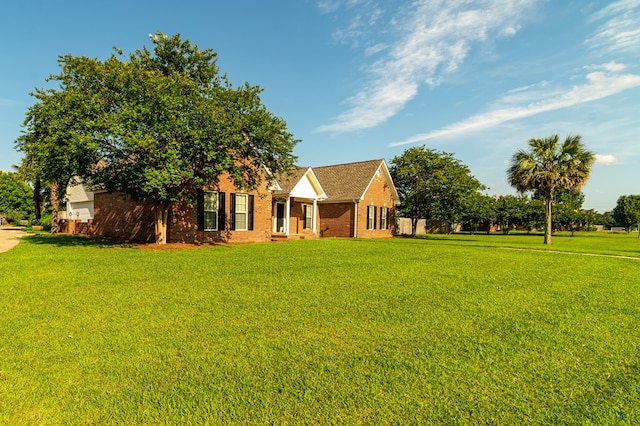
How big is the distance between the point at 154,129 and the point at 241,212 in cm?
780

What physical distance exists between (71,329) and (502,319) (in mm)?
6165

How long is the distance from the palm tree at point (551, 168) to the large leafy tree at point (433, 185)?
4717 millimetres

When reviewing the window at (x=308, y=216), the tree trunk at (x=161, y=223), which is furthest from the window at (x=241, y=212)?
the window at (x=308, y=216)

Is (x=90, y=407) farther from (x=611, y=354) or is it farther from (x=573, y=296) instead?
→ (x=573, y=296)

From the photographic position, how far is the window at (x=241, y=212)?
789 inches

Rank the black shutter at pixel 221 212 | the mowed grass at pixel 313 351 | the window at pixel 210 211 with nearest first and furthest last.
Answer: the mowed grass at pixel 313 351
the window at pixel 210 211
the black shutter at pixel 221 212

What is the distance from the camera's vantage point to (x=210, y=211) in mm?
19125

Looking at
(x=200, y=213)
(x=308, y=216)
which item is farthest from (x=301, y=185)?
(x=200, y=213)

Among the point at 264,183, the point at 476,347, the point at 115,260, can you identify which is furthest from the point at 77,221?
the point at 476,347

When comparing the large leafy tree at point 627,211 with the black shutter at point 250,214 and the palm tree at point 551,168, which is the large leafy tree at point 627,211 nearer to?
the palm tree at point 551,168

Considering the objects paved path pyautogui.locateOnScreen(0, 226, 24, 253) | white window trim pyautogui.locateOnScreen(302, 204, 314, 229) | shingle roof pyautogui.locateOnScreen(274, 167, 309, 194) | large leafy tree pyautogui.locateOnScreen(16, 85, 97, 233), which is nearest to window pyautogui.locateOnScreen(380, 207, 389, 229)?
white window trim pyautogui.locateOnScreen(302, 204, 314, 229)

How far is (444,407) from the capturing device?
307cm

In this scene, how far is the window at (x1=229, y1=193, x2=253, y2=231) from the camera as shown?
20.0 metres

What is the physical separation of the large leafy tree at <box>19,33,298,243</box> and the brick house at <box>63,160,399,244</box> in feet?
7.74
